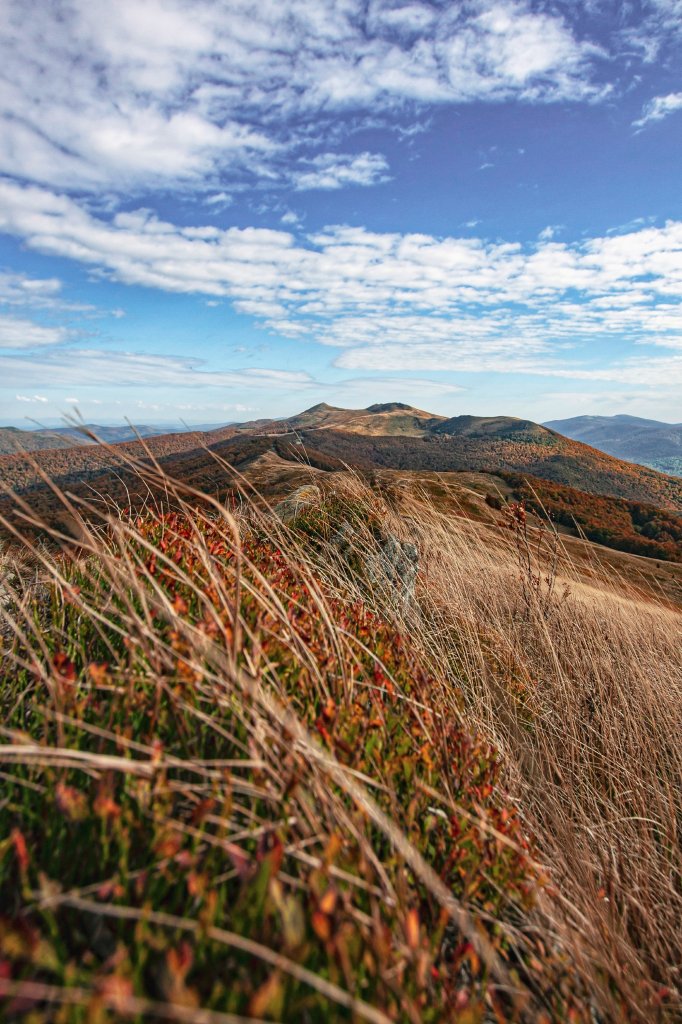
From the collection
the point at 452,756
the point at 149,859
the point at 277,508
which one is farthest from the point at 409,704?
the point at 277,508

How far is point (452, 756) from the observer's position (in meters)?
2.69

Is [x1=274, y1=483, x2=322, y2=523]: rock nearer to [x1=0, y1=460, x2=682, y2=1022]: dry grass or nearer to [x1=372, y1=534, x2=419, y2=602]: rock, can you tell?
[x1=372, y1=534, x2=419, y2=602]: rock

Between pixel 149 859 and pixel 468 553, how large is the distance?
261 inches

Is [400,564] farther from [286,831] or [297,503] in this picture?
[286,831]

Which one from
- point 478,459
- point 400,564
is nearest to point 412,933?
point 400,564

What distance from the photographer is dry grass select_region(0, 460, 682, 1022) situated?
4.32 feet

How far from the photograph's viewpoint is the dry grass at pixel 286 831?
1.32 m

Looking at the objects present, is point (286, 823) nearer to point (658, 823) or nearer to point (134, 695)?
point (134, 695)

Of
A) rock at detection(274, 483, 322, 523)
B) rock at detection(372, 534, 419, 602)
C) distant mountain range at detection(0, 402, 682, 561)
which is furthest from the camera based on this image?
rock at detection(274, 483, 322, 523)

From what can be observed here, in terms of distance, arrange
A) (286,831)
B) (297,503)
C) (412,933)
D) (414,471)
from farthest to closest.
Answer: (414,471) → (297,503) → (286,831) → (412,933)

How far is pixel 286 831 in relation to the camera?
174 centimetres

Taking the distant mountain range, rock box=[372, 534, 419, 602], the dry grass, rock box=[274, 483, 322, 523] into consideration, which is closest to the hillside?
the distant mountain range

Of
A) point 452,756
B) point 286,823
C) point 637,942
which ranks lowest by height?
point 637,942

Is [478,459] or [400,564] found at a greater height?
[400,564]
